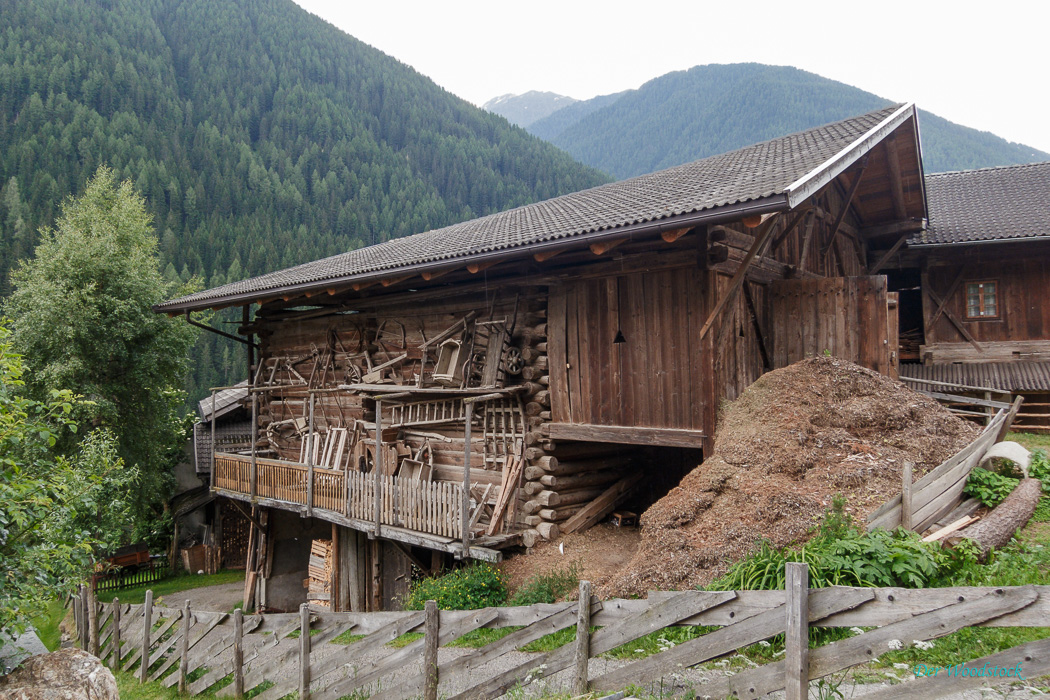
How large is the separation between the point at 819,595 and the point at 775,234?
7.85 m

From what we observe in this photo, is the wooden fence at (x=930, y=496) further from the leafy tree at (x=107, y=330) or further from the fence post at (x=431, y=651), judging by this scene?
the leafy tree at (x=107, y=330)

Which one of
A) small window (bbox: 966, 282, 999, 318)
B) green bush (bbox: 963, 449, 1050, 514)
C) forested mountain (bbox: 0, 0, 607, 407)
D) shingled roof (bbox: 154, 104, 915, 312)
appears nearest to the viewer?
green bush (bbox: 963, 449, 1050, 514)

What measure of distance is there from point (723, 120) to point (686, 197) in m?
156

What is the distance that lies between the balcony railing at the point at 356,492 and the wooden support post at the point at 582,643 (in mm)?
4825

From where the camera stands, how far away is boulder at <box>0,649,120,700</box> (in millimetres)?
6520

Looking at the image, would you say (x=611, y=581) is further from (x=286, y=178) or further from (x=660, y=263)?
(x=286, y=178)

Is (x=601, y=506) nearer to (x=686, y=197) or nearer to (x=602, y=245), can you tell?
(x=602, y=245)

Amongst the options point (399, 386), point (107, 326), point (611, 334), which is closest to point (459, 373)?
point (399, 386)

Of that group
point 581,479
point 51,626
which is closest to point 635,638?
point 581,479

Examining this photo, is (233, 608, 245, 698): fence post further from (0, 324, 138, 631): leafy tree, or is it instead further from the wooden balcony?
the wooden balcony

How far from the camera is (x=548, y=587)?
888 cm

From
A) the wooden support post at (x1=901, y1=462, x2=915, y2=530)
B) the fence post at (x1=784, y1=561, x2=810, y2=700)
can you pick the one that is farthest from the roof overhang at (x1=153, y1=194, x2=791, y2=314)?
the fence post at (x1=784, y1=561, x2=810, y2=700)

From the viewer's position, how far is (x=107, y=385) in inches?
721

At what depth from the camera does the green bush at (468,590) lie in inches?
362
